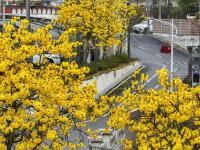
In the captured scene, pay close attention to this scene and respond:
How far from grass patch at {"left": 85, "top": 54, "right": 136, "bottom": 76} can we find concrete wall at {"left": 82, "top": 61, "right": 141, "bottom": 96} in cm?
37

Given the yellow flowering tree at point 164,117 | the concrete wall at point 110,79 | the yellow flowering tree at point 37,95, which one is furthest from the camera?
the concrete wall at point 110,79

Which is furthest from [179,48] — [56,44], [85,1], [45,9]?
[56,44]

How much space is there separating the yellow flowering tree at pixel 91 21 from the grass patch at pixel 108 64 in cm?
114

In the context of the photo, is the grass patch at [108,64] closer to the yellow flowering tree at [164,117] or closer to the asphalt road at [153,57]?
the asphalt road at [153,57]

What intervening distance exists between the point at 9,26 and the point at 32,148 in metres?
3.20

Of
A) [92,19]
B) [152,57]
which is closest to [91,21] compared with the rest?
[92,19]

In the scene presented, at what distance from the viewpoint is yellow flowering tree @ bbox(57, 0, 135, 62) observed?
32844mm

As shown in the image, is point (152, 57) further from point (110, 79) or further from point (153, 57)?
point (110, 79)

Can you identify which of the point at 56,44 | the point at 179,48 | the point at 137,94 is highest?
the point at 56,44

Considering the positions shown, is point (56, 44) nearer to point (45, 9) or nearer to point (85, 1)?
point (85, 1)

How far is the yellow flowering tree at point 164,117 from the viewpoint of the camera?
39.3ft

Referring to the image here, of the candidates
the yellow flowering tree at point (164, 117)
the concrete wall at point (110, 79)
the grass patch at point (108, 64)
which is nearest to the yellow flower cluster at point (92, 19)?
the grass patch at point (108, 64)

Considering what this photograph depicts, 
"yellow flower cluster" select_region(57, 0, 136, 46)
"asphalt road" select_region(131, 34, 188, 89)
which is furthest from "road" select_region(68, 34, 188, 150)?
"yellow flower cluster" select_region(57, 0, 136, 46)

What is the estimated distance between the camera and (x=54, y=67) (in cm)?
1398
